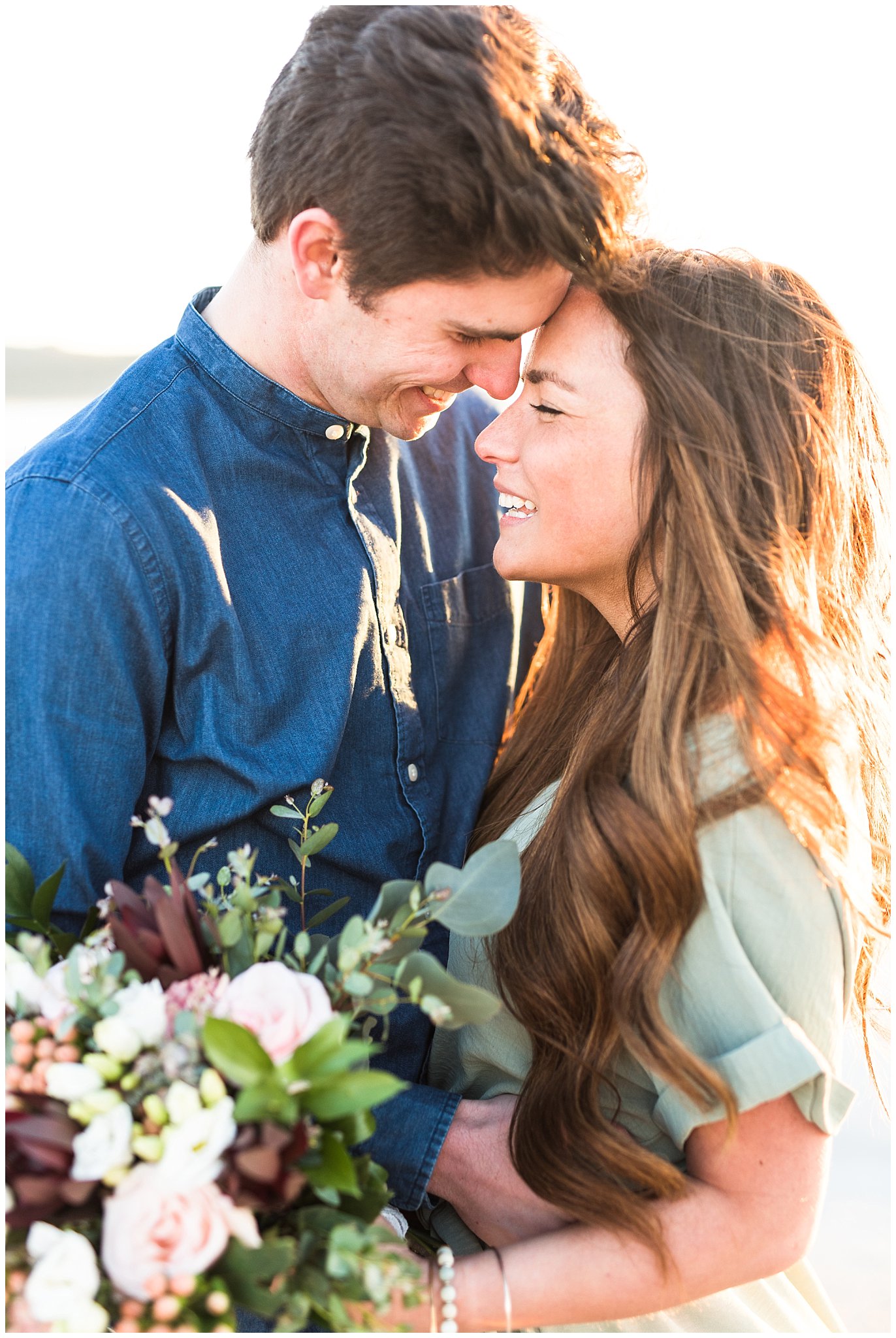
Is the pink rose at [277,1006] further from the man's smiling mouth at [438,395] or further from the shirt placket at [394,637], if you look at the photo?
the man's smiling mouth at [438,395]

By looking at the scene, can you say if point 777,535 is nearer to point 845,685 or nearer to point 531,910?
point 845,685

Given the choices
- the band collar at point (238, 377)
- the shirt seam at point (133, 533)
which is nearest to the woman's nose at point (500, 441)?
the band collar at point (238, 377)

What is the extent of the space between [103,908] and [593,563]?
3.29 feet

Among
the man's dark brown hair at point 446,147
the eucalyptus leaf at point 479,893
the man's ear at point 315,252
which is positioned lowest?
the eucalyptus leaf at point 479,893

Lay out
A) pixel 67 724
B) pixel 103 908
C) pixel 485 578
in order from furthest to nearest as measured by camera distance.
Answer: pixel 485 578
pixel 67 724
pixel 103 908

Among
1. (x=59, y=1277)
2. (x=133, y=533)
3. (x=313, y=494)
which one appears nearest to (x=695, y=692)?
(x=313, y=494)

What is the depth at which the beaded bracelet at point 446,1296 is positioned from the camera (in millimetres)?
1447

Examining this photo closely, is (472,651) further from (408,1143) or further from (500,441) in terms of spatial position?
(408,1143)

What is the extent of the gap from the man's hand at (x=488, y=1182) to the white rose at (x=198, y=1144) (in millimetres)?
691

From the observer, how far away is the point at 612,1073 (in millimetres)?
1585

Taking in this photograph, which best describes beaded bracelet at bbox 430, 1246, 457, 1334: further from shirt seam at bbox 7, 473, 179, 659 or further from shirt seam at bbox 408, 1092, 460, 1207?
shirt seam at bbox 7, 473, 179, 659

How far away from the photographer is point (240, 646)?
5.56 ft

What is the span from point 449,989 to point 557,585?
95 centimetres

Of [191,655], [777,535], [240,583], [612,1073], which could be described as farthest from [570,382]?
[612,1073]
